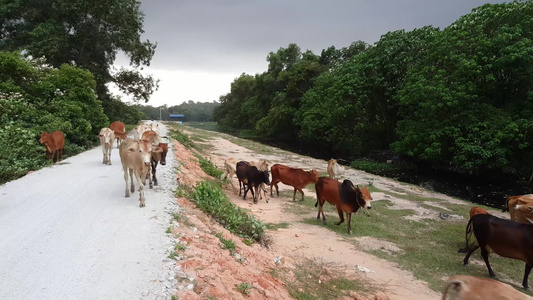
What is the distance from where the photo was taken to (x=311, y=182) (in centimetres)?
1147

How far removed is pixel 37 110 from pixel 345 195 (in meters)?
14.0

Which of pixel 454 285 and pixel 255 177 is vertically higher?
pixel 454 285

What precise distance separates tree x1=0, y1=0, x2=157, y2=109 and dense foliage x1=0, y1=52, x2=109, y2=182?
383 centimetres

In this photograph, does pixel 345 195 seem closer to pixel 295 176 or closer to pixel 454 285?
pixel 295 176

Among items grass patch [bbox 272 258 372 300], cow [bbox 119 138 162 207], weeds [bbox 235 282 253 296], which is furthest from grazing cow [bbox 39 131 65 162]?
weeds [bbox 235 282 253 296]

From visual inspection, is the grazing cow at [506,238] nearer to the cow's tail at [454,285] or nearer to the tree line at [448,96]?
the cow's tail at [454,285]

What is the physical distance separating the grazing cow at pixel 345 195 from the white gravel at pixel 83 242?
452 cm

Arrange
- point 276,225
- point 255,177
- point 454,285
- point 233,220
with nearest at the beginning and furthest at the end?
point 454,285 → point 233,220 → point 276,225 → point 255,177

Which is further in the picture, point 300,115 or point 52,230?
point 300,115

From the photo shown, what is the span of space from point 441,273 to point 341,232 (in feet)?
8.73

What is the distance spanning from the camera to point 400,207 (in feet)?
39.6

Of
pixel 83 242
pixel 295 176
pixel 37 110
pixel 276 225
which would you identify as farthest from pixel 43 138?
pixel 295 176

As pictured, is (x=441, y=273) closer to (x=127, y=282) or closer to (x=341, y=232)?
(x=341, y=232)

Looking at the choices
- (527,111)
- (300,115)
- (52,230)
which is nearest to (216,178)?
(52,230)
